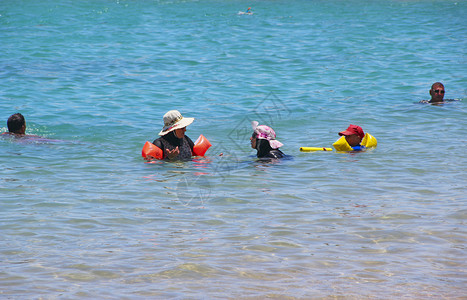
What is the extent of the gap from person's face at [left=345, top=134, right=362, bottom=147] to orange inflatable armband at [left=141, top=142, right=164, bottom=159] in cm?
369

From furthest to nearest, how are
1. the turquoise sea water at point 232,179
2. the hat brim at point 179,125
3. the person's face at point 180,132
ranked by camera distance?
the person's face at point 180,132 → the hat brim at point 179,125 → the turquoise sea water at point 232,179

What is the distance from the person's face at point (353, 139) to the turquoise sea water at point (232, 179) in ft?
1.29

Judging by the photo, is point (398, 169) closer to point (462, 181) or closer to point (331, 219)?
point (462, 181)

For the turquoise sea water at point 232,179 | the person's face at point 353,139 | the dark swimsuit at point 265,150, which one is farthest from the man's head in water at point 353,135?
the dark swimsuit at point 265,150

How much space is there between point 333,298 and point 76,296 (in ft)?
7.49

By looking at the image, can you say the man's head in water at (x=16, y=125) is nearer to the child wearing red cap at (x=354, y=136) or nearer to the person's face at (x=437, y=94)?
the child wearing red cap at (x=354, y=136)

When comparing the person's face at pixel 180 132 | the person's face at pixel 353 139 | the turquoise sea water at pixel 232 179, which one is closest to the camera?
the turquoise sea water at pixel 232 179

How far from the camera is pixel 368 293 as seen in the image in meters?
5.17

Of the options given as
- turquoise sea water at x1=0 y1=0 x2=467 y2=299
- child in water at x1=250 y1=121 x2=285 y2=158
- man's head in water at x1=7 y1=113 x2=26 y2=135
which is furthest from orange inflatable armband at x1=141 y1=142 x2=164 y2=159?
man's head in water at x1=7 y1=113 x2=26 y2=135

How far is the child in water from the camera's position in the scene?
34.3ft

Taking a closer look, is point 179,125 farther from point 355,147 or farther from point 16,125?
point 16,125

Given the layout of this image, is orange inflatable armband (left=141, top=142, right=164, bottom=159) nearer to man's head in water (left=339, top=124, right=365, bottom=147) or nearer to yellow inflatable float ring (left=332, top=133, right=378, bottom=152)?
yellow inflatable float ring (left=332, top=133, right=378, bottom=152)

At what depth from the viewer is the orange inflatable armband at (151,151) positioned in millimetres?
10375

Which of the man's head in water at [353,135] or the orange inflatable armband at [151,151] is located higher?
the man's head in water at [353,135]
